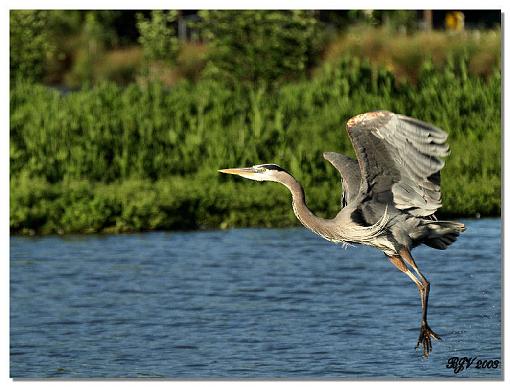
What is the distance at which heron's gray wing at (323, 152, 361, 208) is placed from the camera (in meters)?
10.1

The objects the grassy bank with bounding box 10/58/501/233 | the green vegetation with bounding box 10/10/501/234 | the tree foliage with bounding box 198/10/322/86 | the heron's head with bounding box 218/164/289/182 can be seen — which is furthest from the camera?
the tree foliage with bounding box 198/10/322/86

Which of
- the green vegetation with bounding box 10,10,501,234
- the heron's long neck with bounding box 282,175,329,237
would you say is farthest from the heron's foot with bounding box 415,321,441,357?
the green vegetation with bounding box 10,10,501,234

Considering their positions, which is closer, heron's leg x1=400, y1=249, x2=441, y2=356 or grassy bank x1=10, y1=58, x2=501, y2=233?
heron's leg x1=400, y1=249, x2=441, y2=356

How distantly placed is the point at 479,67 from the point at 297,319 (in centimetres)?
1037

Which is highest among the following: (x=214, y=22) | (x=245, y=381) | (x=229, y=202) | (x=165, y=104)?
(x=214, y=22)

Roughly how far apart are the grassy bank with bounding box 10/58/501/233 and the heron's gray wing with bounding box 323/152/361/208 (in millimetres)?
5899

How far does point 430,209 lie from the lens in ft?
31.8

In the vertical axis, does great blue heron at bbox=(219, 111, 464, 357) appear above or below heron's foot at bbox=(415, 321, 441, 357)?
above

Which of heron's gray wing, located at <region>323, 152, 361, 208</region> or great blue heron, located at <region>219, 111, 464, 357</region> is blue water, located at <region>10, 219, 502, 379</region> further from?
heron's gray wing, located at <region>323, 152, 361, 208</region>

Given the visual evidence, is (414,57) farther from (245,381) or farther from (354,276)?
(245,381)

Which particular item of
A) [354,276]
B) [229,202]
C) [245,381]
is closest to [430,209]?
[245,381]
